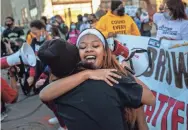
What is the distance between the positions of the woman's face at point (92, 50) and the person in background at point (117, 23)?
10.9 feet

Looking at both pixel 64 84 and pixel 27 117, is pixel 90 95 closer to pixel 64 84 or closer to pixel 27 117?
pixel 64 84

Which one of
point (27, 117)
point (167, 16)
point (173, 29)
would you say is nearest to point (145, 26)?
point (27, 117)

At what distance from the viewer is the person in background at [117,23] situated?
4.93 metres

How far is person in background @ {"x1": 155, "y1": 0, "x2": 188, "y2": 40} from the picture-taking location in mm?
3818

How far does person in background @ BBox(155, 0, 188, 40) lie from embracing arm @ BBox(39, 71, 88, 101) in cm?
246

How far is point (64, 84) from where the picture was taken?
1.47m

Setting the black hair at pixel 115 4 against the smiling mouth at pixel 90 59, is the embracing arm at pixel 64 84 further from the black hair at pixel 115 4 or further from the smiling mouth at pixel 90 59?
the black hair at pixel 115 4

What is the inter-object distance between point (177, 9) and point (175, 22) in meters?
0.16

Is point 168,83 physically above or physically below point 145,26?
above

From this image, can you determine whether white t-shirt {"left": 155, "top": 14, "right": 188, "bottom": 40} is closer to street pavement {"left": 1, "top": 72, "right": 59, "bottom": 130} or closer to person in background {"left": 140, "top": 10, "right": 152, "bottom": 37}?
street pavement {"left": 1, "top": 72, "right": 59, "bottom": 130}

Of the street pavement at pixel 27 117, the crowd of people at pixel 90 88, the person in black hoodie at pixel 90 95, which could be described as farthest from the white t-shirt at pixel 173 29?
the person in black hoodie at pixel 90 95

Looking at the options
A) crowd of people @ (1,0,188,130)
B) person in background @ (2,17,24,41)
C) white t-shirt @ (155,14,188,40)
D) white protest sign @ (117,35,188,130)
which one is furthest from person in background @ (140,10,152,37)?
crowd of people @ (1,0,188,130)

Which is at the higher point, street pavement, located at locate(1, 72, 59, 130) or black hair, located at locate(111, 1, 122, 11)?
black hair, located at locate(111, 1, 122, 11)

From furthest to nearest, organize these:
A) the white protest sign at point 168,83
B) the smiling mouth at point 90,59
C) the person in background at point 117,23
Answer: the person in background at point 117,23
the white protest sign at point 168,83
the smiling mouth at point 90,59
